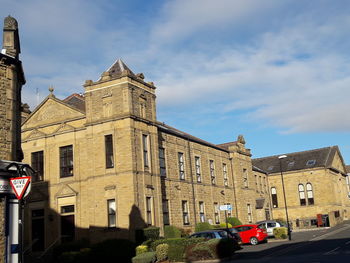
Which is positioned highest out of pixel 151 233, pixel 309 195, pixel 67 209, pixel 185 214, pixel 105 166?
pixel 105 166

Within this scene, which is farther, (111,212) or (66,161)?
(66,161)

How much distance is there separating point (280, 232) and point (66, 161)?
17677 millimetres

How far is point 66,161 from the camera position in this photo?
3319cm

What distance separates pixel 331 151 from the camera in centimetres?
6544

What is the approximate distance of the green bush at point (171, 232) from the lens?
3139 centimetres

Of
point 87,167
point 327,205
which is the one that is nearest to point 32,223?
point 87,167

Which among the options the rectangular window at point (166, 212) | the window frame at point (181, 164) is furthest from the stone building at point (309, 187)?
the rectangular window at point (166, 212)

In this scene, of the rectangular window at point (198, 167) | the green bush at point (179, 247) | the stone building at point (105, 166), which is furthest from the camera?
the rectangular window at point (198, 167)

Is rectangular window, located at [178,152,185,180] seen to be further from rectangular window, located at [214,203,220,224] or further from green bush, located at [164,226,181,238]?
green bush, located at [164,226,181,238]

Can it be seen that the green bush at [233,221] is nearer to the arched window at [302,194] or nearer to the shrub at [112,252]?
the shrub at [112,252]

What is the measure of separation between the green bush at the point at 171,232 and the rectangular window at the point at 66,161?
27.0 feet

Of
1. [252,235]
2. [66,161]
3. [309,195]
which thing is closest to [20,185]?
[66,161]

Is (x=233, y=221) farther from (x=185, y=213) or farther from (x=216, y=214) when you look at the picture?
(x=185, y=213)

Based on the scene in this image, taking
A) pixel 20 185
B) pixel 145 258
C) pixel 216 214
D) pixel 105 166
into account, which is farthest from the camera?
pixel 216 214
